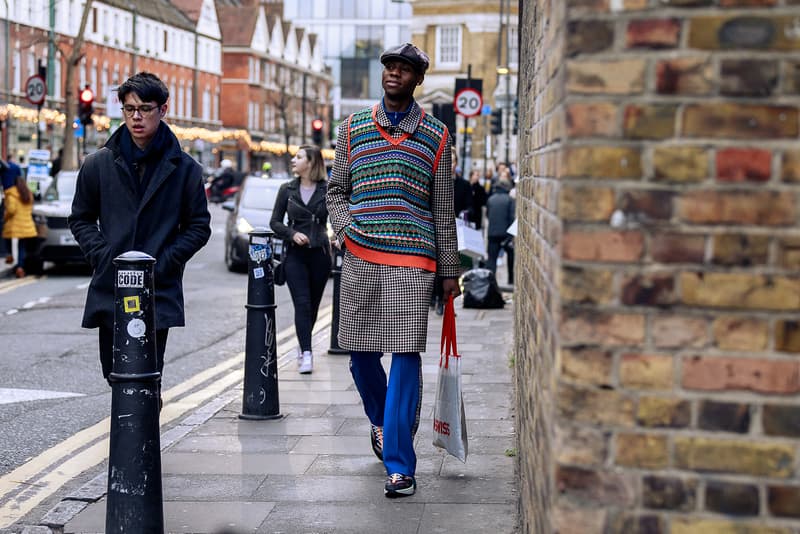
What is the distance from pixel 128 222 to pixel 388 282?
1.17 meters

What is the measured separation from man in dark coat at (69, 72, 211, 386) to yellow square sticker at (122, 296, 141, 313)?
0.98 metres

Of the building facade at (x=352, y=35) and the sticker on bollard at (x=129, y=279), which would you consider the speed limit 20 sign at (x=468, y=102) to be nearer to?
the sticker on bollard at (x=129, y=279)

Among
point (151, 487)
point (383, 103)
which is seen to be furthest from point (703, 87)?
point (383, 103)

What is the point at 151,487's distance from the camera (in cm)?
470

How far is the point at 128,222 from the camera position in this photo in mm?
5695

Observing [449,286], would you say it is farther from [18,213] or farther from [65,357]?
[18,213]

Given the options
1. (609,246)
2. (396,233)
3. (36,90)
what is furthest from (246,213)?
(609,246)

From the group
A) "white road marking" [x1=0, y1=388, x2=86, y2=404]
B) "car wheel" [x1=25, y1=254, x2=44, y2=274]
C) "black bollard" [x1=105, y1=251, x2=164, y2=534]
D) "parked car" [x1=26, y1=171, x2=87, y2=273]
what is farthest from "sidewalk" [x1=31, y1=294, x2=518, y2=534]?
"car wheel" [x1=25, y1=254, x2=44, y2=274]

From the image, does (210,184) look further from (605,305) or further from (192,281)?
(605,305)

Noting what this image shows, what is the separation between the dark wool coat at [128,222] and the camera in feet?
18.6

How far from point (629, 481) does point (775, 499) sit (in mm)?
277

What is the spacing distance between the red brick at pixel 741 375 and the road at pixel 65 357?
14.1 ft

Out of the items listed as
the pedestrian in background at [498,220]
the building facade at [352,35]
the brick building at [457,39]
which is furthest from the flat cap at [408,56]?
the building facade at [352,35]

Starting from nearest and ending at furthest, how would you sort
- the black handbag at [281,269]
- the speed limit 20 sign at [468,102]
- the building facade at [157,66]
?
1. the black handbag at [281,269]
2. the speed limit 20 sign at [468,102]
3. the building facade at [157,66]
